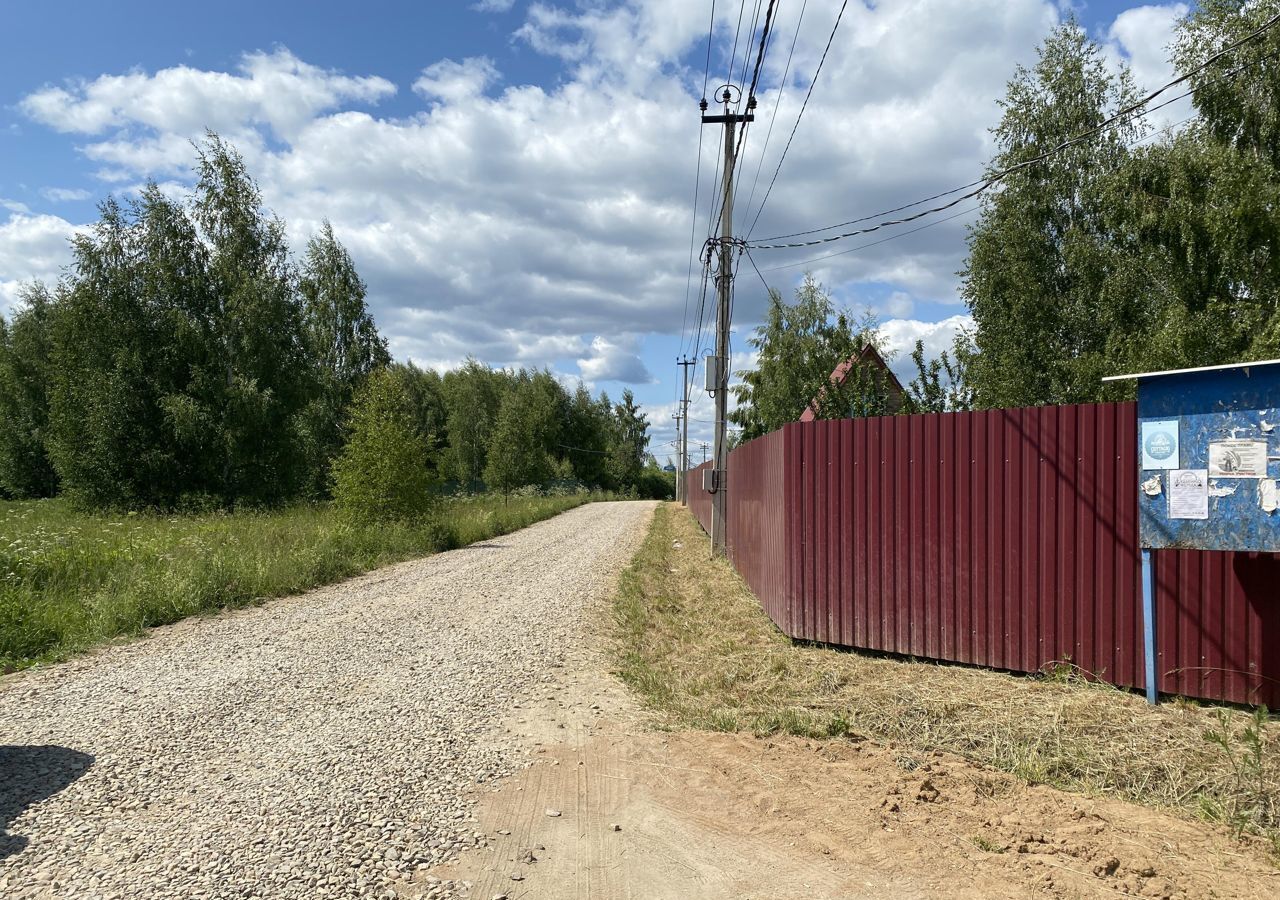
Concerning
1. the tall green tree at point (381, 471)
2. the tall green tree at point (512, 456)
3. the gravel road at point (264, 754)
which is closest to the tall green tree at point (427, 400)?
the tall green tree at point (512, 456)

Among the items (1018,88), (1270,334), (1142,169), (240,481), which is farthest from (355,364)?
(1270,334)

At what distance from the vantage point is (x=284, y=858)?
3.47 meters

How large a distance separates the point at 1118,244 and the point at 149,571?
21611 mm

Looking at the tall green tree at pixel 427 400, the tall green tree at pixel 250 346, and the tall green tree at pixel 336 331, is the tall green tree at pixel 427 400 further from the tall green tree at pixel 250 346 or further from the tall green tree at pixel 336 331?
the tall green tree at pixel 250 346

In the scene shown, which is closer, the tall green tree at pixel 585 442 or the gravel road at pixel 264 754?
the gravel road at pixel 264 754

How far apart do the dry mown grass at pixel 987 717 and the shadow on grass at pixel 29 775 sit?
12.4 ft

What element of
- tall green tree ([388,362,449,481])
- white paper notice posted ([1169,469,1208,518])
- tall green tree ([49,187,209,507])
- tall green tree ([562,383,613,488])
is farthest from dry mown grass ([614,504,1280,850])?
tall green tree ([562,383,613,488])

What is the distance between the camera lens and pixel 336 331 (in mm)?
39500

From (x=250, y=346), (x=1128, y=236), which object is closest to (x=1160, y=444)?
(x=1128, y=236)

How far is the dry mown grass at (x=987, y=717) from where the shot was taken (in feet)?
13.6

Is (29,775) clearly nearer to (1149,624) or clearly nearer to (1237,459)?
(1149,624)

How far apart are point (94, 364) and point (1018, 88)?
31997mm

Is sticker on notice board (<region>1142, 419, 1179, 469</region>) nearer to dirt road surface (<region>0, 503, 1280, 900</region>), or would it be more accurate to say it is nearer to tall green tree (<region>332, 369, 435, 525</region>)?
dirt road surface (<region>0, 503, 1280, 900</region>)

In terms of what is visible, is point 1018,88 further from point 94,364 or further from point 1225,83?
point 94,364
